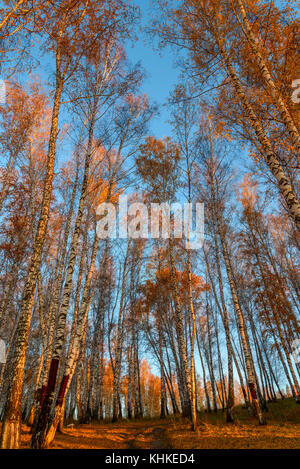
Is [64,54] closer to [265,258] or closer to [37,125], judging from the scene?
[37,125]

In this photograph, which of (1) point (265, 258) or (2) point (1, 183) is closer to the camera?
(2) point (1, 183)

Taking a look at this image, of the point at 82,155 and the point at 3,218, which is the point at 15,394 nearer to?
the point at 82,155

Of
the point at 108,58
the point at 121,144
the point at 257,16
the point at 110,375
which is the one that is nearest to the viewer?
the point at 257,16

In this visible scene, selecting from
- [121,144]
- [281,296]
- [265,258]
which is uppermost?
[121,144]

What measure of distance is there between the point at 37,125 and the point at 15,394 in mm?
11280

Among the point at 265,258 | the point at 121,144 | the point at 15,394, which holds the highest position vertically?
the point at 121,144

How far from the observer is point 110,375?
36125mm

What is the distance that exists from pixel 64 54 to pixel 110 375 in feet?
128
